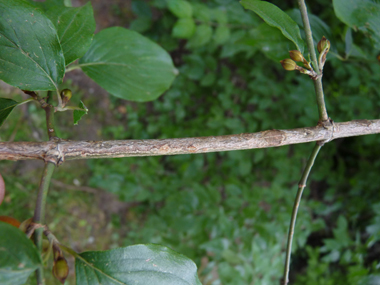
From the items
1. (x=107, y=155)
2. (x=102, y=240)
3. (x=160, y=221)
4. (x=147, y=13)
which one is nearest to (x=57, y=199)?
(x=102, y=240)

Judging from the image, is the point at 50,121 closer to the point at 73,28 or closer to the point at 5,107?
the point at 5,107

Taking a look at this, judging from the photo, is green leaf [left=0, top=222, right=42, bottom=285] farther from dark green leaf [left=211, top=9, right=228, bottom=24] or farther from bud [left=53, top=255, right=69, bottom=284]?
dark green leaf [left=211, top=9, right=228, bottom=24]

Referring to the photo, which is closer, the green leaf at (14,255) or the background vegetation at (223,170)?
the green leaf at (14,255)

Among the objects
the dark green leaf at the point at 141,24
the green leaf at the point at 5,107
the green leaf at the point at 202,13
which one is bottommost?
the dark green leaf at the point at 141,24

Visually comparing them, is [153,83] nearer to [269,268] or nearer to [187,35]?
[187,35]

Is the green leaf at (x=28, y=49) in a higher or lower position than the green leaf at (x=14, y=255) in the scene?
higher

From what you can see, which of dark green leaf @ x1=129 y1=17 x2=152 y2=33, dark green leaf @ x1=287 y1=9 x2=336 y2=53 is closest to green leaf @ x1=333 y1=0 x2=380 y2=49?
dark green leaf @ x1=287 y1=9 x2=336 y2=53

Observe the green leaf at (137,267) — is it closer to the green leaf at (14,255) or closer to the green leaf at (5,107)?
the green leaf at (14,255)

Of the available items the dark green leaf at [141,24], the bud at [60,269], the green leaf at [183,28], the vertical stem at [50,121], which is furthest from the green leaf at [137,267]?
the dark green leaf at [141,24]
